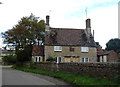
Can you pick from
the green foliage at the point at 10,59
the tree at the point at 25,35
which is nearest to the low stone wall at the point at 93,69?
the tree at the point at 25,35

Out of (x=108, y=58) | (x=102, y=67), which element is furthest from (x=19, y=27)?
(x=102, y=67)

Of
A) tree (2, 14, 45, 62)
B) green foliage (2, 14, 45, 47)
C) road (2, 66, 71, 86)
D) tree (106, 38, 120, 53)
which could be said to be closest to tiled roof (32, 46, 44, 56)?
tree (2, 14, 45, 62)

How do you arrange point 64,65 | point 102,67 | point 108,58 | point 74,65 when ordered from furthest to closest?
point 108,58, point 64,65, point 74,65, point 102,67

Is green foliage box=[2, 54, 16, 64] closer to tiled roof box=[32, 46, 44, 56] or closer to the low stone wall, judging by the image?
tiled roof box=[32, 46, 44, 56]

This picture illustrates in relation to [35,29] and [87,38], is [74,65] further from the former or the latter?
[35,29]

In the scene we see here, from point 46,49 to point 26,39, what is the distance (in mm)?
9463

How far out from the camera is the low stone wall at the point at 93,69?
52.5ft

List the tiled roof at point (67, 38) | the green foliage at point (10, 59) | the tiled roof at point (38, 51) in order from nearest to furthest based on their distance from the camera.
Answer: the tiled roof at point (67, 38) → the tiled roof at point (38, 51) → the green foliage at point (10, 59)

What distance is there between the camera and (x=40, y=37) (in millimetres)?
63062

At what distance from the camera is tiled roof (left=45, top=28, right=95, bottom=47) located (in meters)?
55.0

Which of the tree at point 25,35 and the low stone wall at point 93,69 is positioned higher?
the tree at point 25,35

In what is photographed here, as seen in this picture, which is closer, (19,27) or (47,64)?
(47,64)

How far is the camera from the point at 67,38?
5616cm

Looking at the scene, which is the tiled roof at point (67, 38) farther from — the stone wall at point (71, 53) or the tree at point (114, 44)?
the tree at point (114, 44)
